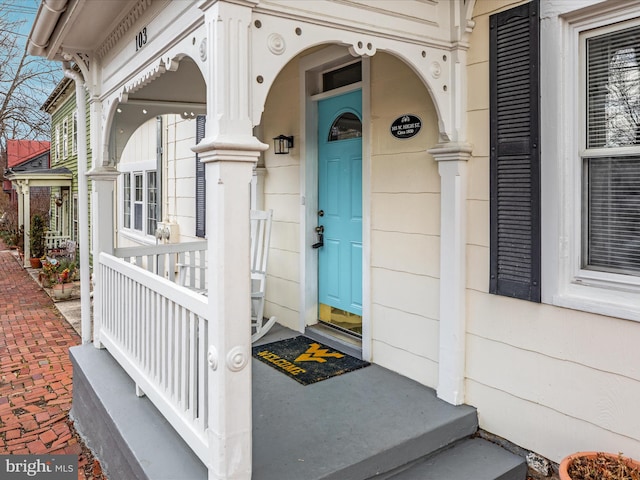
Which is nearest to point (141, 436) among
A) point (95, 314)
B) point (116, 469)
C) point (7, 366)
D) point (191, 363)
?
point (116, 469)

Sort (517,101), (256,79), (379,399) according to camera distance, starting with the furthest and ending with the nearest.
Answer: (379,399)
(517,101)
(256,79)

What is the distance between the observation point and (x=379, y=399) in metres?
2.95

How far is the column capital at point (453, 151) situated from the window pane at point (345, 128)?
3.64ft

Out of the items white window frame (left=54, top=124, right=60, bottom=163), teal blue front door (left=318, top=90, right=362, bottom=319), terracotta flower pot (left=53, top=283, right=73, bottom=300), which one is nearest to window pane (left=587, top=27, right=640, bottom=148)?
teal blue front door (left=318, top=90, right=362, bottom=319)

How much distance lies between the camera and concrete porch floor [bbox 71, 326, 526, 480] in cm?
227

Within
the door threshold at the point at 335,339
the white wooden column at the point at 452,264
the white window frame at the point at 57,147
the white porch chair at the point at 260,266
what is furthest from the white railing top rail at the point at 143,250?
the white window frame at the point at 57,147

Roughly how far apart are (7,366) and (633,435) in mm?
5263

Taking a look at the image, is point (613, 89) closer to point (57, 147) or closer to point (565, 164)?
point (565, 164)

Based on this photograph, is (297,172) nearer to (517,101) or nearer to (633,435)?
(517,101)

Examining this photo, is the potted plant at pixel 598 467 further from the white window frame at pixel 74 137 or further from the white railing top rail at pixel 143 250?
the white window frame at pixel 74 137

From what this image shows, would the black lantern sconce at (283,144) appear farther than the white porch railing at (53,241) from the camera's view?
No

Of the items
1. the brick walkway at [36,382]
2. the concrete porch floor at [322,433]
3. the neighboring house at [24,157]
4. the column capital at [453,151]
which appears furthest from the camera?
the neighboring house at [24,157]

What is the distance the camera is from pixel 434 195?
3.01m

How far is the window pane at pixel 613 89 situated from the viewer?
2.14 meters
